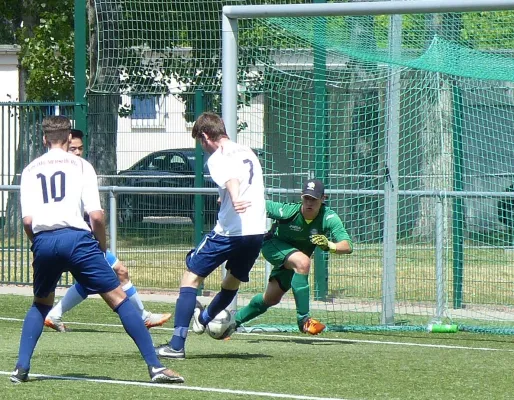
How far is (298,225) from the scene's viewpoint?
10.6 meters

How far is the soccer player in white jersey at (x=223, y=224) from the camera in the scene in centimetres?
888

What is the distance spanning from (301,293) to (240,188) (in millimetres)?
1939

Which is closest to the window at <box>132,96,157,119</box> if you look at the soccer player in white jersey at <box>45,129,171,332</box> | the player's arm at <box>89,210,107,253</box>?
the soccer player in white jersey at <box>45,129,171,332</box>

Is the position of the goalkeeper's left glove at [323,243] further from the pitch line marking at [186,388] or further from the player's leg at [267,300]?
the pitch line marking at [186,388]

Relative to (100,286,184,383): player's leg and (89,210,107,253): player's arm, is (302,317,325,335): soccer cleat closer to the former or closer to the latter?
(100,286,184,383): player's leg

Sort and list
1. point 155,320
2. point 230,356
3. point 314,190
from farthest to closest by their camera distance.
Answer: point 155,320 < point 314,190 < point 230,356

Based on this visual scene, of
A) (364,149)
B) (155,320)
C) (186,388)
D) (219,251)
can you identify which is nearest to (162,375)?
(186,388)

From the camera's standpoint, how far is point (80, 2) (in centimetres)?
1489

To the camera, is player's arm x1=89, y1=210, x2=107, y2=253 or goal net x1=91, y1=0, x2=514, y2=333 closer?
player's arm x1=89, y1=210, x2=107, y2=253

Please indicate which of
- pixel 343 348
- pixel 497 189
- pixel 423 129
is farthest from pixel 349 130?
pixel 343 348

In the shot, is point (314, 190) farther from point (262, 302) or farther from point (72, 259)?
point (72, 259)

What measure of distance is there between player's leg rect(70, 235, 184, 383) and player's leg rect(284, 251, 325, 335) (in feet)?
8.81

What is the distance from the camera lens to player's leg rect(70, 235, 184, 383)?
7613mm

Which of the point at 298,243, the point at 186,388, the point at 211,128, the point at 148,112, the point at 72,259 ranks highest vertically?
the point at 148,112
